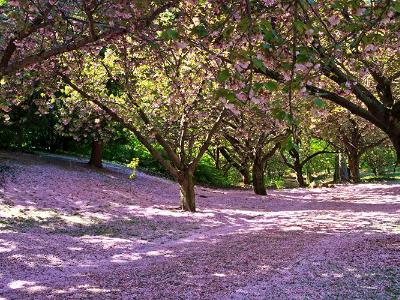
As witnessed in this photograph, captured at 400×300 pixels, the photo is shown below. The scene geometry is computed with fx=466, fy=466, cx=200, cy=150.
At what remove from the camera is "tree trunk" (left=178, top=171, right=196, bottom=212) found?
15.4 m

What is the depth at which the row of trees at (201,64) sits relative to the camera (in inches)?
180

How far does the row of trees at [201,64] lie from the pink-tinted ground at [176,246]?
2.09m

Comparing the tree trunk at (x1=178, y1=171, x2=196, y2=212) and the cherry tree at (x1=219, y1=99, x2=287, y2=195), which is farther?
the cherry tree at (x1=219, y1=99, x2=287, y2=195)

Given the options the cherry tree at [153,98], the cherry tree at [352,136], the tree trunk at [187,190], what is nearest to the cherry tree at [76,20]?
the cherry tree at [153,98]

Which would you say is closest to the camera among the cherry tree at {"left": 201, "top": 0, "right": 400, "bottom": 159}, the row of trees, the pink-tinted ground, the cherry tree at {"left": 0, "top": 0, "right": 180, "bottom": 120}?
the cherry tree at {"left": 201, "top": 0, "right": 400, "bottom": 159}

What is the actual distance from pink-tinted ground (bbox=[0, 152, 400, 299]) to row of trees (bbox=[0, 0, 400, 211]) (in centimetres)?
209

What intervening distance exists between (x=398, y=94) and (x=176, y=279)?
17.7 metres

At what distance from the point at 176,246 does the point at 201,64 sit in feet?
14.1

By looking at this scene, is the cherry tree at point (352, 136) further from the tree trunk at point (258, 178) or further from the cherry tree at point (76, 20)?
the cherry tree at point (76, 20)

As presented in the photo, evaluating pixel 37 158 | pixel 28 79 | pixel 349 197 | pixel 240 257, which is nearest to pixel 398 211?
pixel 349 197

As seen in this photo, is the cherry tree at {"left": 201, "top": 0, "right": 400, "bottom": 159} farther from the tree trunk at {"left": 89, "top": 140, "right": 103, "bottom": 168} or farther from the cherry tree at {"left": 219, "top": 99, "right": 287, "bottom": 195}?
the tree trunk at {"left": 89, "top": 140, "right": 103, "bottom": 168}

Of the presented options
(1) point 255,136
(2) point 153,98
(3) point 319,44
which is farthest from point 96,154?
(3) point 319,44

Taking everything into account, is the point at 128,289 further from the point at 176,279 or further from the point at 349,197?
the point at 349,197

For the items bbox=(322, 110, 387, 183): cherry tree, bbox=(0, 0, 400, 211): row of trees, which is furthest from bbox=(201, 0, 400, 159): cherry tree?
bbox=(322, 110, 387, 183): cherry tree
